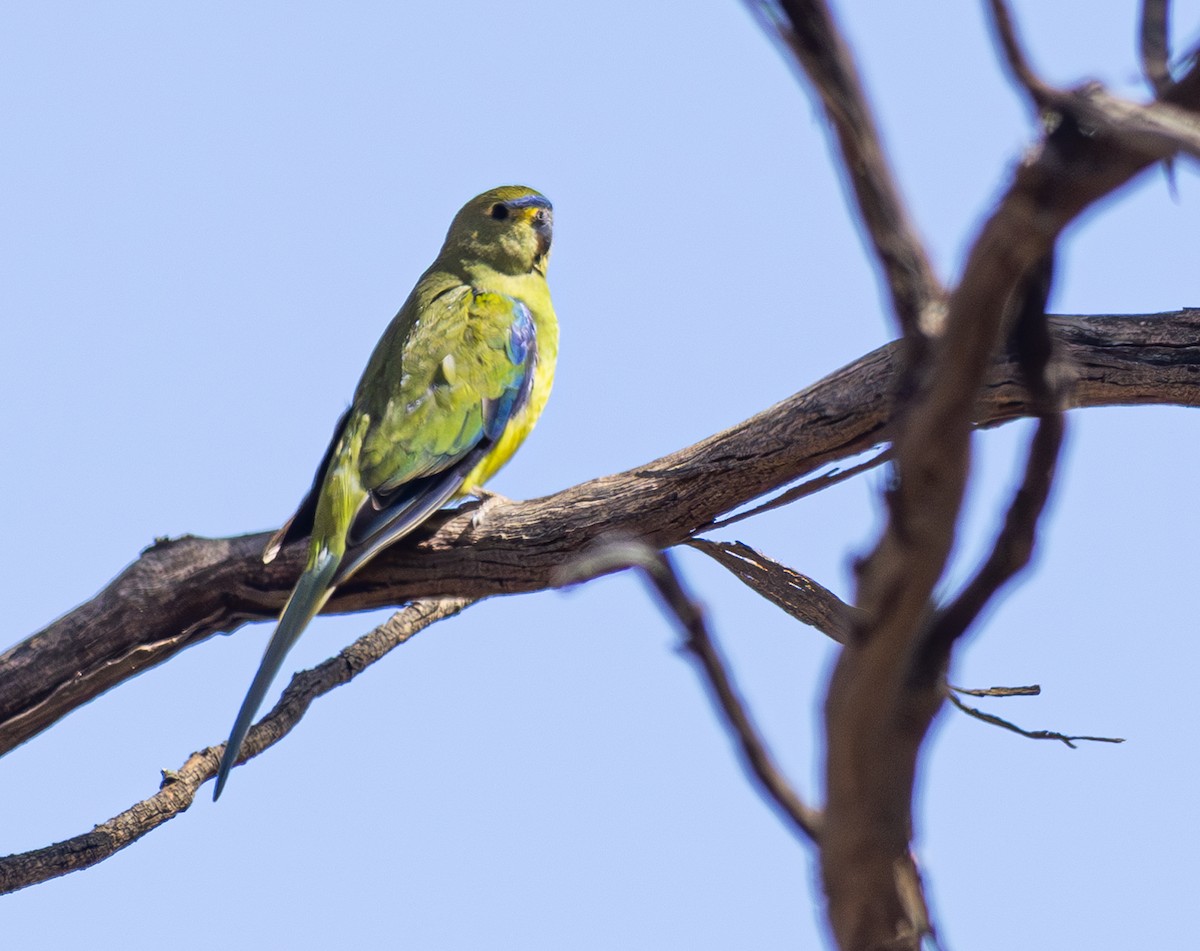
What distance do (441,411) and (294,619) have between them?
1.11 metres

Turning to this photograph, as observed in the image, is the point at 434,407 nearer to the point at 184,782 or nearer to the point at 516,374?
the point at 516,374

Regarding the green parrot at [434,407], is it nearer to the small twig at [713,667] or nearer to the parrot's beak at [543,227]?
the parrot's beak at [543,227]

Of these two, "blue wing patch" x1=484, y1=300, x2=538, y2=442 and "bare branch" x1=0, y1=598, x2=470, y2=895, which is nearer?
"bare branch" x1=0, y1=598, x2=470, y2=895

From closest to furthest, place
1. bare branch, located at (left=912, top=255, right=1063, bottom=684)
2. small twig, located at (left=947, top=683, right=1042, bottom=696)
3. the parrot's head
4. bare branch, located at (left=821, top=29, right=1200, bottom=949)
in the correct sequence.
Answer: bare branch, located at (left=821, top=29, right=1200, bottom=949) < bare branch, located at (left=912, top=255, right=1063, bottom=684) < small twig, located at (left=947, top=683, right=1042, bottom=696) < the parrot's head

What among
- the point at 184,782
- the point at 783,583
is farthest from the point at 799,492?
the point at 184,782

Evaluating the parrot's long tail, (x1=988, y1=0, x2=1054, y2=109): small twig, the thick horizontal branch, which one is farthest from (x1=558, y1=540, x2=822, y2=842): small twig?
the parrot's long tail

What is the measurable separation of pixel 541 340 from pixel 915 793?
13.9ft

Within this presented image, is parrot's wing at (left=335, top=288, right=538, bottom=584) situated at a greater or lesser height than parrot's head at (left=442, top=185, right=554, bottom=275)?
lesser

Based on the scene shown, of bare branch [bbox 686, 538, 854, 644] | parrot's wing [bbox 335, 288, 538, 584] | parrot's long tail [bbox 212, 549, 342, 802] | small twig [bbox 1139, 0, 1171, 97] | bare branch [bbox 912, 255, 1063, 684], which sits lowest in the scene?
bare branch [bbox 912, 255, 1063, 684]

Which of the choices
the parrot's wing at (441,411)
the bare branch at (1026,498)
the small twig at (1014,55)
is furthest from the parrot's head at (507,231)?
the small twig at (1014,55)

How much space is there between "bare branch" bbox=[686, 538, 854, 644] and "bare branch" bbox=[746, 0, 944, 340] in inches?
114

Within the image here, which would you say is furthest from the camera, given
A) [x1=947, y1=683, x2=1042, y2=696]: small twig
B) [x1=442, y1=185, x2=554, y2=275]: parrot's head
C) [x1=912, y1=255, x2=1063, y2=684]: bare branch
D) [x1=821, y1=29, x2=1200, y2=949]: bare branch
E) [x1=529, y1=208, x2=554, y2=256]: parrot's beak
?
[x1=529, y1=208, x2=554, y2=256]: parrot's beak

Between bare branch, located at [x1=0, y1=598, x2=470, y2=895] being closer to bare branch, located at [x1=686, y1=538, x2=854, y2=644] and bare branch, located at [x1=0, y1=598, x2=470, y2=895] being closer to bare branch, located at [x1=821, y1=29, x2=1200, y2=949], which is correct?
bare branch, located at [x1=686, y1=538, x2=854, y2=644]

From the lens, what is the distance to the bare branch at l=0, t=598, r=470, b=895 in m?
4.01
